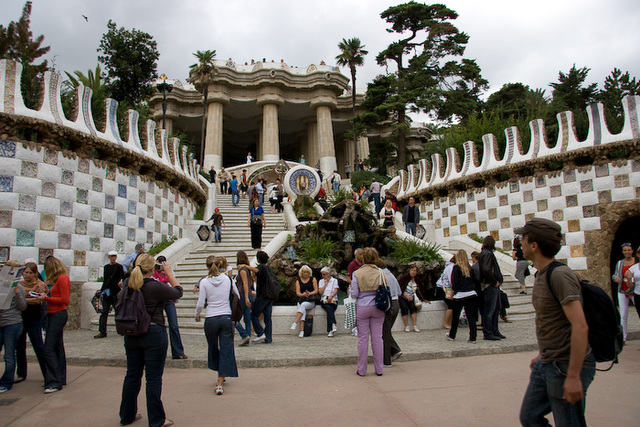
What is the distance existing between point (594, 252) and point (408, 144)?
30178 mm

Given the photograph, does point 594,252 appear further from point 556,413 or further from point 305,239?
point 556,413

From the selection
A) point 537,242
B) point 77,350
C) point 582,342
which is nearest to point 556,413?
point 582,342

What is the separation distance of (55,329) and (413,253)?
8260 millimetres

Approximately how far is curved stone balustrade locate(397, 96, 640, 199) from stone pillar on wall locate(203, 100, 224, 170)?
1938 cm

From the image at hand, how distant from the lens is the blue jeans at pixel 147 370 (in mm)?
4250

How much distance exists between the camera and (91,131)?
11.7m

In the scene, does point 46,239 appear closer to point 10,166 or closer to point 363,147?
point 10,166

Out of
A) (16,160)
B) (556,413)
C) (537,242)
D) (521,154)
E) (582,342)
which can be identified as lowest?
(556,413)

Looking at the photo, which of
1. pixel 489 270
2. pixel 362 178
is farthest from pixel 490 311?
pixel 362 178

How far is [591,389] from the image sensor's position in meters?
5.04

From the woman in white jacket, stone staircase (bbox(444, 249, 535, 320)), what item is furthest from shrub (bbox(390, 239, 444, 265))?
the woman in white jacket

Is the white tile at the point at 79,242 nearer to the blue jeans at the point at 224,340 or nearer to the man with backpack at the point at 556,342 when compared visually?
the blue jeans at the point at 224,340

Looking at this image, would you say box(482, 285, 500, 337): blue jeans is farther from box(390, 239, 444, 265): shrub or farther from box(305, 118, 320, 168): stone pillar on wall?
box(305, 118, 320, 168): stone pillar on wall

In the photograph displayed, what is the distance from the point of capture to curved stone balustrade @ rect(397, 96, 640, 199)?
520 inches
